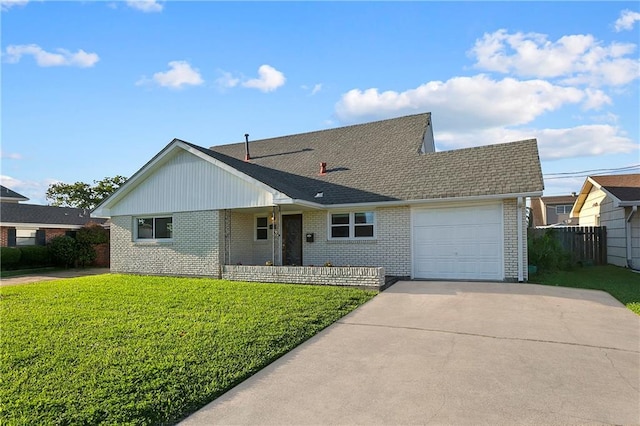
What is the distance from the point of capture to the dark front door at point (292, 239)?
14.7 meters

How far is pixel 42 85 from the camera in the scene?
32.9 feet

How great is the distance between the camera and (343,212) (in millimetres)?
13805

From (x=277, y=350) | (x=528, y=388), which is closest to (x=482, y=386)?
(x=528, y=388)

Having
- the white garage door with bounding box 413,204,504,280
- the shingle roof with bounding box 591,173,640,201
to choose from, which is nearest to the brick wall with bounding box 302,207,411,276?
the white garage door with bounding box 413,204,504,280

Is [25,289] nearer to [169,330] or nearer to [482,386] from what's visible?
[169,330]

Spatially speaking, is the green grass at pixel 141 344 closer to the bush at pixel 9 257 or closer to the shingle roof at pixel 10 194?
the bush at pixel 9 257

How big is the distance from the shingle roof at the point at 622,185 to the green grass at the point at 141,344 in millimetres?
12394

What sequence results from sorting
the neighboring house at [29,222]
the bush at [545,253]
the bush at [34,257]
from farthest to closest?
the neighboring house at [29,222] → the bush at [34,257] → the bush at [545,253]

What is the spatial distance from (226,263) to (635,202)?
50.8 ft

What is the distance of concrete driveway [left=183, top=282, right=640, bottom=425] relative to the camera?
3.73m

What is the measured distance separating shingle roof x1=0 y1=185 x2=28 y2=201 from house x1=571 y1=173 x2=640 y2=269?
34.2 metres

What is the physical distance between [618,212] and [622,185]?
2.15 m

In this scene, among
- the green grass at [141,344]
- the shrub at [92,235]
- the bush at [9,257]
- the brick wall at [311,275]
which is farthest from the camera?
the shrub at [92,235]

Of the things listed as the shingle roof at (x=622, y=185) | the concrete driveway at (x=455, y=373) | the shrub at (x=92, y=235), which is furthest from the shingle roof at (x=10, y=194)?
the shingle roof at (x=622, y=185)
